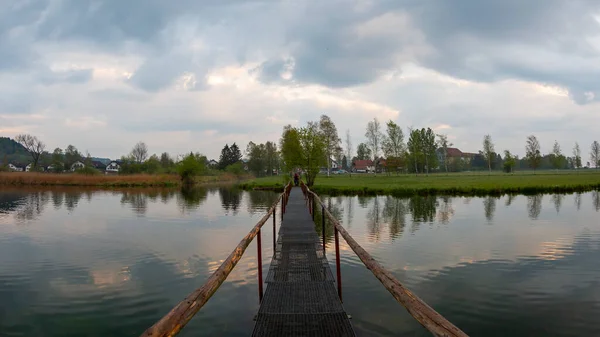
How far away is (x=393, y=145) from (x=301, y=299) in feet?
250

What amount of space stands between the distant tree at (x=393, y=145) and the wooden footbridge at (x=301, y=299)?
71.4 metres

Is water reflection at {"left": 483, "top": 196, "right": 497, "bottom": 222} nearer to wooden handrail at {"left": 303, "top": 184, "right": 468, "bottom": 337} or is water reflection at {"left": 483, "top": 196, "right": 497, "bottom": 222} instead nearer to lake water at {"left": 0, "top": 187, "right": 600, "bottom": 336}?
lake water at {"left": 0, "top": 187, "right": 600, "bottom": 336}

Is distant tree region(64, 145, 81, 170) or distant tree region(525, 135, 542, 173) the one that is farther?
distant tree region(64, 145, 81, 170)

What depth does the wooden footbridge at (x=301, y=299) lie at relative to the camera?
345 cm

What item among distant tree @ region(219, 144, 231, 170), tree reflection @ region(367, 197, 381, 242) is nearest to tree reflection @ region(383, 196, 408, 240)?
tree reflection @ region(367, 197, 381, 242)

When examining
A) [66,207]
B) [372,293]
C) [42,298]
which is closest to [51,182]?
[66,207]

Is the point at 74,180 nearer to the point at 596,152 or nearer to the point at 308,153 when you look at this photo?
the point at 308,153

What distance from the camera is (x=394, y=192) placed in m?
41.1

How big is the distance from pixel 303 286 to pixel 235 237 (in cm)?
1029

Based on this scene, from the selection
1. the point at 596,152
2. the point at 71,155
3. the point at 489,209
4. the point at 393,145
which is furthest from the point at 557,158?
the point at 71,155

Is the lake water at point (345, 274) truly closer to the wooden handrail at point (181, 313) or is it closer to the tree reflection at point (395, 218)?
the tree reflection at point (395, 218)

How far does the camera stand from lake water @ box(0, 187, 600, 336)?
7.95 m

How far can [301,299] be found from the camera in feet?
22.8

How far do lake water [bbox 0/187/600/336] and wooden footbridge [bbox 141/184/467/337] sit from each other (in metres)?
1.12
